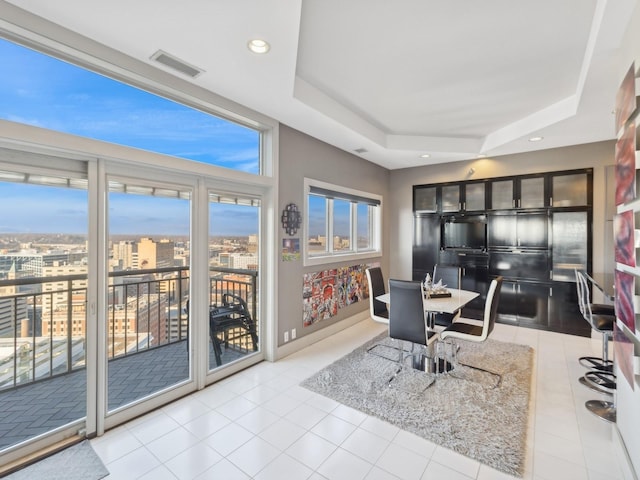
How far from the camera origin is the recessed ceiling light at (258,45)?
2107mm

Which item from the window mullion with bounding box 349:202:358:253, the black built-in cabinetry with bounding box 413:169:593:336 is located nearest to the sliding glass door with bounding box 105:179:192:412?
the window mullion with bounding box 349:202:358:253

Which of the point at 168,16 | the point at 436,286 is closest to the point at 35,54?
the point at 168,16

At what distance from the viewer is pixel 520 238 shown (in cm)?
485

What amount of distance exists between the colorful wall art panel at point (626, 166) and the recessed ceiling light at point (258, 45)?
2.32 meters

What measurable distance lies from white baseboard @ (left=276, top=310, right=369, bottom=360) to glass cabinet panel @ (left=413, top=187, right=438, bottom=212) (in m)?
2.22

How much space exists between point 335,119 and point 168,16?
6.54 feet

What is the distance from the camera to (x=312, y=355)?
3.78 meters

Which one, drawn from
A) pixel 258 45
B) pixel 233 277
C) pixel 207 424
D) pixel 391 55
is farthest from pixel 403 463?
pixel 391 55

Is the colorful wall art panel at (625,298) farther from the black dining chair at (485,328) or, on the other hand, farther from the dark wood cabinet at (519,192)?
the dark wood cabinet at (519,192)

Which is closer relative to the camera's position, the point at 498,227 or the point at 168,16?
the point at 168,16

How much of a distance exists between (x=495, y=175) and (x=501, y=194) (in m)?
0.33

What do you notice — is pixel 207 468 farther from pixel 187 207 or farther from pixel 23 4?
pixel 23 4

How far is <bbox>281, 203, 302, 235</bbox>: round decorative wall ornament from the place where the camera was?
12.2 ft

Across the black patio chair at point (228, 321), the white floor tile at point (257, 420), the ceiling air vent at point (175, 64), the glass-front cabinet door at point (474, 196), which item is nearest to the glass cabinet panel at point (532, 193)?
the glass-front cabinet door at point (474, 196)
